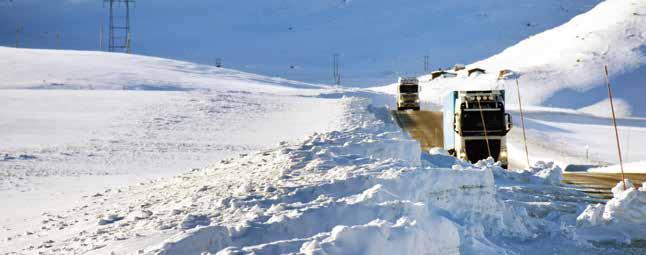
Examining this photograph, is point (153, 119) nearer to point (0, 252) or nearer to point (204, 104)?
point (204, 104)

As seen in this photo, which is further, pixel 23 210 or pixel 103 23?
pixel 103 23

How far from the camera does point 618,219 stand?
60.4ft

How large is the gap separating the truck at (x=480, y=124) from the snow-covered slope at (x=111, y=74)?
48.2m

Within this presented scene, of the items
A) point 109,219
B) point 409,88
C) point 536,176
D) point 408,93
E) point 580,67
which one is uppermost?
point 580,67

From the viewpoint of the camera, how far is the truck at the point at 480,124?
3303 centimetres

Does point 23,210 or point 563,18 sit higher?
point 563,18

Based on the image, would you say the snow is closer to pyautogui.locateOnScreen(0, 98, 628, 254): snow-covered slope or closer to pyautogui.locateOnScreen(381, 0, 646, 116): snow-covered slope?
pyautogui.locateOnScreen(381, 0, 646, 116): snow-covered slope

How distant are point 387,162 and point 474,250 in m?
4.36

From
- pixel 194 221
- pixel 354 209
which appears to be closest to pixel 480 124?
Answer: pixel 194 221

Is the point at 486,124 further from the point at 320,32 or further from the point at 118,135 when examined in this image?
the point at 320,32

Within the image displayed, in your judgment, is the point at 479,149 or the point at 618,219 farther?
the point at 479,149

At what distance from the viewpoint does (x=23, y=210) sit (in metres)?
18.8

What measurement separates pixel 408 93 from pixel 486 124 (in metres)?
33.7

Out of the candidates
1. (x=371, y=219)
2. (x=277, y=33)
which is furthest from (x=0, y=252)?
(x=277, y=33)
